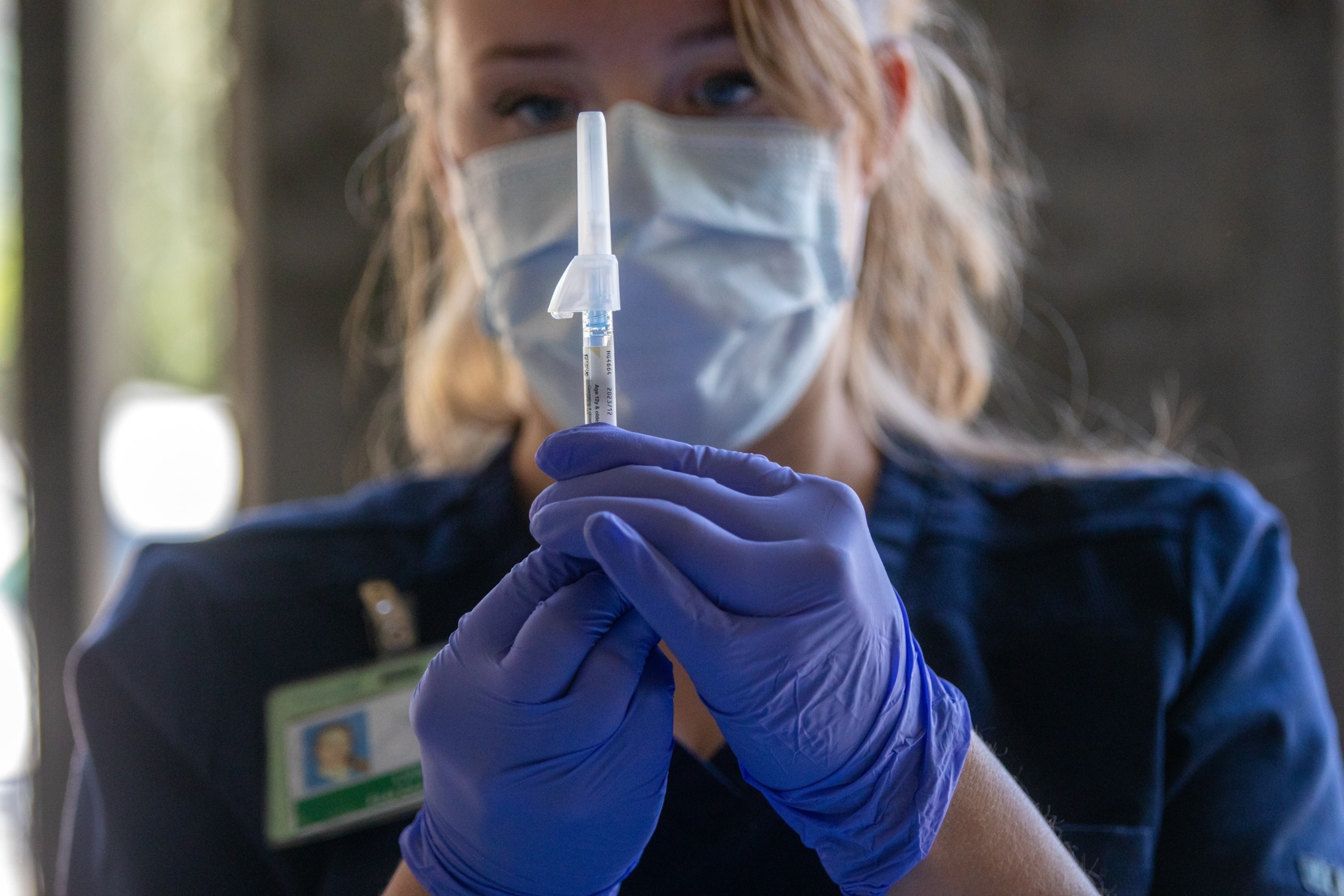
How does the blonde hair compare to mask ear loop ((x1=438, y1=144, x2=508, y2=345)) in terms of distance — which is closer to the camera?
mask ear loop ((x1=438, y1=144, x2=508, y2=345))

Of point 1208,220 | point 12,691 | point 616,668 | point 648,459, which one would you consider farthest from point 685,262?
point 12,691

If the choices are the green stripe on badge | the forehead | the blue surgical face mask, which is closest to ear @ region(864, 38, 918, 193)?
the blue surgical face mask

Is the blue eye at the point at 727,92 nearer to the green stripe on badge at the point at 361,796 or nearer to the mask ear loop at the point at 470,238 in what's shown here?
the mask ear loop at the point at 470,238

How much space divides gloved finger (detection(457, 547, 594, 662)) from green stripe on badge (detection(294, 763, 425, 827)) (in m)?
0.33

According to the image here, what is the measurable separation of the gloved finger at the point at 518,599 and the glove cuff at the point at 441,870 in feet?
0.44

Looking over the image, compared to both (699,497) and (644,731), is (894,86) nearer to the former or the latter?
(699,497)

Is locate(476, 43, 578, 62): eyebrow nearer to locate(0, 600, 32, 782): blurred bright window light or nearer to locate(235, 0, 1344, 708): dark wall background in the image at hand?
locate(235, 0, 1344, 708): dark wall background

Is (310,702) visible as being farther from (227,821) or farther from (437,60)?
(437,60)

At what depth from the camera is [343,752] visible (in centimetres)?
96

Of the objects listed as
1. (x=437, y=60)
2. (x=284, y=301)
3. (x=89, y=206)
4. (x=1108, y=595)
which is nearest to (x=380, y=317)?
(x=284, y=301)

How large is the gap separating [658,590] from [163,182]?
2053 mm

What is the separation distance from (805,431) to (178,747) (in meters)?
0.69

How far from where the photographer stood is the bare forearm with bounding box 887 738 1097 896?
670 mm

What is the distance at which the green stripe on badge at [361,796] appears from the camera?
933 mm
